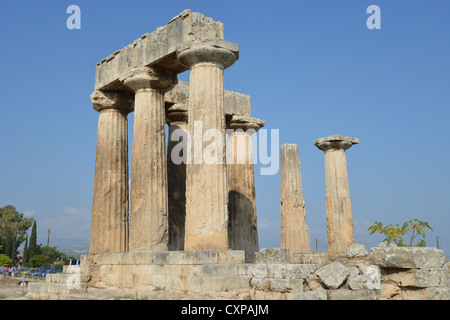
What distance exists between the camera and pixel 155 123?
18078 millimetres

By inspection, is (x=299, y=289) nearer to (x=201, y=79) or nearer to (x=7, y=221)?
(x=201, y=79)

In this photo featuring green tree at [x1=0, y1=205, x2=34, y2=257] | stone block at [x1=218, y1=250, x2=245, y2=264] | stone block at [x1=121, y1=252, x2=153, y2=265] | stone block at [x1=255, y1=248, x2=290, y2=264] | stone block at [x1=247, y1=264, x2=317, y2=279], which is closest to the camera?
stone block at [x1=247, y1=264, x2=317, y2=279]

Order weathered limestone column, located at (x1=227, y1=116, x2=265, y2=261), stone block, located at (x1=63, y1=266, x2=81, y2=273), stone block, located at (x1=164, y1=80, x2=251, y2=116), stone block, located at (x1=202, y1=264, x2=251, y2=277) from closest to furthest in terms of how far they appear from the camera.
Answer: stone block, located at (x1=202, y1=264, x2=251, y2=277) → stone block, located at (x1=63, y1=266, x2=81, y2=273) → stone block, located at (x1=164, y1=80, x2=251, y2=116) → weathered limestone column, located at (x1=227, y1=116, x2=265, y2=261)

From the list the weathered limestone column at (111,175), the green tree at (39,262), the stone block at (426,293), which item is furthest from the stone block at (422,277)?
the green tree at (39,262)

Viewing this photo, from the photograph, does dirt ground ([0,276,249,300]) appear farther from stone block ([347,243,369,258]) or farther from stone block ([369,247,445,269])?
stone block ([347,243,369,258])

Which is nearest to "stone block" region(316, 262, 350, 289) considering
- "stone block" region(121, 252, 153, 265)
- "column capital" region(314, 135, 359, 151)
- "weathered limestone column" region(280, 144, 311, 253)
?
"stone block" region(121, 252, 153, 265)

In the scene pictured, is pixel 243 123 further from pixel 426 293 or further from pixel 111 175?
pixel 426 293

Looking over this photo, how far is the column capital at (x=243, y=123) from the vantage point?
2455cm

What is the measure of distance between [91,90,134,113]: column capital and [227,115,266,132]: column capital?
227 inches

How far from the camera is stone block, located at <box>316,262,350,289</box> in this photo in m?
11.6

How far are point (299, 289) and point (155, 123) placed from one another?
9.53 meters

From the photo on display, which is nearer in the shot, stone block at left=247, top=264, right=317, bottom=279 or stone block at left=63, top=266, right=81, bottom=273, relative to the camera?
stone block at left=247, top=264, right=317, bottom=279
